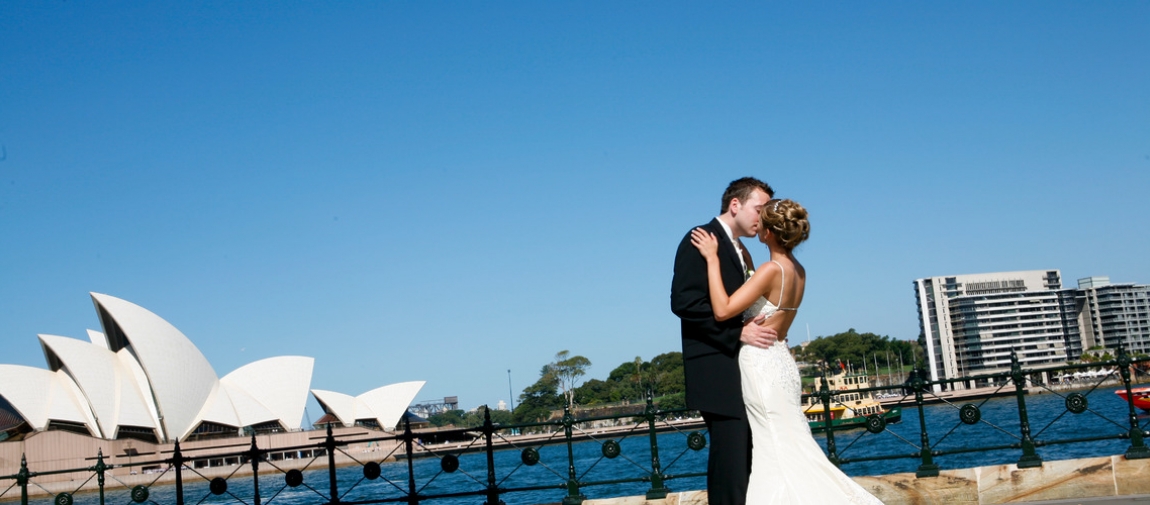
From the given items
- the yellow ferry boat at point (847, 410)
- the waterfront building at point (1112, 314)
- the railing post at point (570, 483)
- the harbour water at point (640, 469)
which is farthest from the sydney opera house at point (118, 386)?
the waterfront building at point (1112, 314)

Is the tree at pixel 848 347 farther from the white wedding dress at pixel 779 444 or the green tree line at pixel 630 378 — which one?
the white wedding dress at pixel 779 444

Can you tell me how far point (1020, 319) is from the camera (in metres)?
110

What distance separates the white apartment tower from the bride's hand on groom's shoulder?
112296 mm

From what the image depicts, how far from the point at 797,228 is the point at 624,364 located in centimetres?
10541

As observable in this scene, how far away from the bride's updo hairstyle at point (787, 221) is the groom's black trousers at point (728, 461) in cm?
57

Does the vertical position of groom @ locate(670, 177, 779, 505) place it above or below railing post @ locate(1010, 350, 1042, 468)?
above

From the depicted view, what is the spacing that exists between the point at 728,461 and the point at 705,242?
661 mm

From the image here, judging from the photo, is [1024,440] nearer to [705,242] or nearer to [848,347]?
[705,242]

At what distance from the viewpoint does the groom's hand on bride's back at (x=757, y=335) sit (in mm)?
Answer: 2838

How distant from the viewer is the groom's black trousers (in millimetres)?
2738

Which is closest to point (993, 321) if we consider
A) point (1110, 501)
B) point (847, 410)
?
point (847, 410)

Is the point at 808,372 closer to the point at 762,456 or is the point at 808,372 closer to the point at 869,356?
the point at 869,356

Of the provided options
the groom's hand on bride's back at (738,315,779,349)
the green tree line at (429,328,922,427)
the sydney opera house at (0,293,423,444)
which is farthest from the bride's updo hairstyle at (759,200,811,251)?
the green tree line at (429,328,922,427)

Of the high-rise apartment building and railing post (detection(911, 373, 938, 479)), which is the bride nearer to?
railing post (detection(911, 373, 938, 479))
